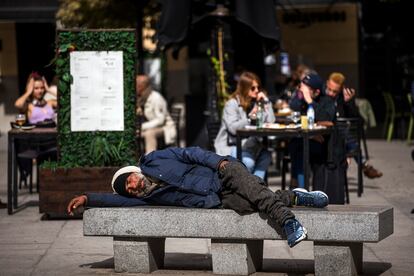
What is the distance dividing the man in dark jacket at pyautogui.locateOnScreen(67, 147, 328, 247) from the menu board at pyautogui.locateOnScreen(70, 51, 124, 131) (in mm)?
3183

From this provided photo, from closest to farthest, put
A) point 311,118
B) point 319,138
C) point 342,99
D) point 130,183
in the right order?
point 130,183 < point 311,118 < point 319,138 < point 342,99

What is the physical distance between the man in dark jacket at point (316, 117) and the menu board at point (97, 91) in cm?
213

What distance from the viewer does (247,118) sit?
13.7m

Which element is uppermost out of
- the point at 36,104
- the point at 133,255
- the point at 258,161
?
the point at 36,104

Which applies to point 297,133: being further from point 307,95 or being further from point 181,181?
point 181,181

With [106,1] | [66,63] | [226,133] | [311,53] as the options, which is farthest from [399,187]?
[311,53]

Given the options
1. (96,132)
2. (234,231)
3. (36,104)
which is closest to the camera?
(234,231)

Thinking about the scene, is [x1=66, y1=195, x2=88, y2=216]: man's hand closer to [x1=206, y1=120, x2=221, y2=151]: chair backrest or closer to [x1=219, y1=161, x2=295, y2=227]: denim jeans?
[x1=219, y1=161, x2=295, y2=227]: denim jeans

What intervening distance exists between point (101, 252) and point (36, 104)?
16.8 ft

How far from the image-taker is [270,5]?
54.3ft

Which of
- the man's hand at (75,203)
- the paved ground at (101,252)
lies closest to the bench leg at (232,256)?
the paved ground at (101,252)

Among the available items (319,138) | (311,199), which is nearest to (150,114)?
(319,138)

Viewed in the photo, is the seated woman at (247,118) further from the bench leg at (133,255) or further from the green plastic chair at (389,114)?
the green plastic chair at (389,114)

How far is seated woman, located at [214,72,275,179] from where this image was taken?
13.7 meters
